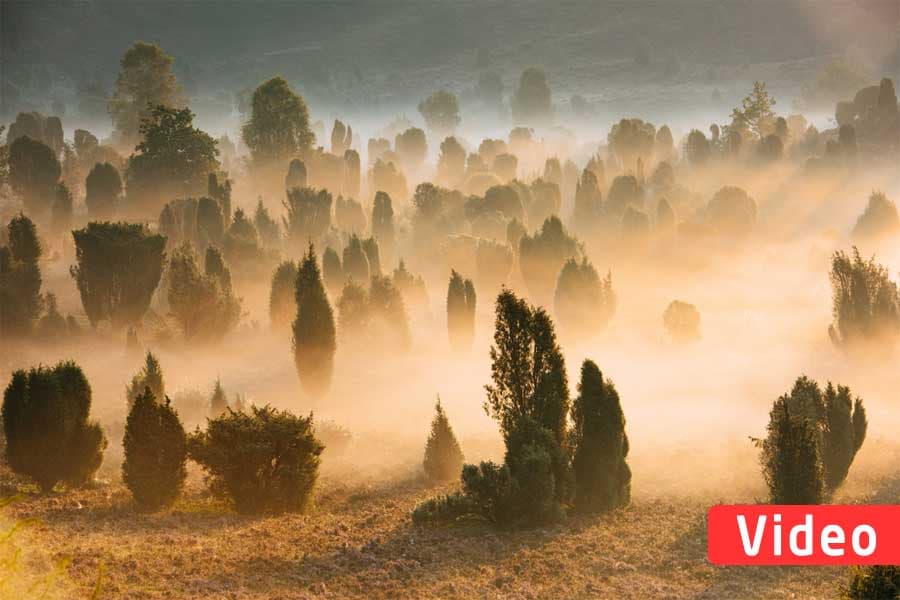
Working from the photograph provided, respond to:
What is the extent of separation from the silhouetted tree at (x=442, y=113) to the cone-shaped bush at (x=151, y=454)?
13784 cm

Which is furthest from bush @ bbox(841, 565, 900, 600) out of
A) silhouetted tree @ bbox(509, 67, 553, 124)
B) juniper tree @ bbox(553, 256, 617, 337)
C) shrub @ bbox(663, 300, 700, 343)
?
silhouetted tree @ bbox(509, 67, 553, 124)

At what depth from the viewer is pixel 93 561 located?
16.6 m

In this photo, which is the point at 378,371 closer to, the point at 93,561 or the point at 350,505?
the point at 350,505

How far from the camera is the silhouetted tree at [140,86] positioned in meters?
83.9

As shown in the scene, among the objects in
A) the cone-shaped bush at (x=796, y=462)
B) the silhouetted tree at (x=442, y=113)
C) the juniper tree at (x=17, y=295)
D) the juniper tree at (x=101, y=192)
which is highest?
the silhouetted tree at (x=442, y=113)

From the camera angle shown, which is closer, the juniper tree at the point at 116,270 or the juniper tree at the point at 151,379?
the juniper tree at the point at 151,379

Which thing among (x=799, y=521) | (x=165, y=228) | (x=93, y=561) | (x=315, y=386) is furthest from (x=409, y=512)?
(x=165, y=228)

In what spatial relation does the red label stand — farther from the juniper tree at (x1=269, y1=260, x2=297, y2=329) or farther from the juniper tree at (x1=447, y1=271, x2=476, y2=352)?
the juniper tree at (x1=269, y1=260, x2=297, y2=329)

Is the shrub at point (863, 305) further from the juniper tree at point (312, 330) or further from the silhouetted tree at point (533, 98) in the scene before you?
the silhouetted tree at point (533, 98)

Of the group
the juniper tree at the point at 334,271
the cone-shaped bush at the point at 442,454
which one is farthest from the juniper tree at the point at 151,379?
the juniper tree at the point at 334,271

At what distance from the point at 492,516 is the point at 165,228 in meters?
47.2

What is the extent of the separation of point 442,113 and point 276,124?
78.0 meters

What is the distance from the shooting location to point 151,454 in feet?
70.0

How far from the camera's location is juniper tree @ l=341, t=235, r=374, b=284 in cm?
5375
